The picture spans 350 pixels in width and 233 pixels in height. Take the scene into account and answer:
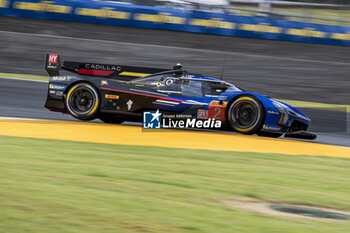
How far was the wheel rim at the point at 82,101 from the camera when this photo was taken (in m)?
9.33

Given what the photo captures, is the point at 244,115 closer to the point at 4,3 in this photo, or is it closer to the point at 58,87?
the point at 58,87

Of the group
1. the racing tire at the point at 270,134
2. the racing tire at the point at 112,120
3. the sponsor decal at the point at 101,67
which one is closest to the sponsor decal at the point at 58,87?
the sponsor decal at the point at 101,67

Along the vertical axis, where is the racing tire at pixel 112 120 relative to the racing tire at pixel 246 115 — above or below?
below

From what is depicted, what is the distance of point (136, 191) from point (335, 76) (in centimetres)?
1265

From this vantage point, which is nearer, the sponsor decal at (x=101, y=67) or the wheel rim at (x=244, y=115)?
the wheel rim at (x=244, y=115)

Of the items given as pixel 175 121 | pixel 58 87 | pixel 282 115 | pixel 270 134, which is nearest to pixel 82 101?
pixel 58 87

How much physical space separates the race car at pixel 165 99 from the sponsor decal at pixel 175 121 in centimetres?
7

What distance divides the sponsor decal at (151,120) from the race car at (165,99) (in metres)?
0.10

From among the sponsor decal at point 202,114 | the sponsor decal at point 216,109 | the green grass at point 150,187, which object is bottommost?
the green grass at point 150,187

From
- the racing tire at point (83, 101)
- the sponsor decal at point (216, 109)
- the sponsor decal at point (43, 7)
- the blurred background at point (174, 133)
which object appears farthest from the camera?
the sponsor decal at point (43, 7)

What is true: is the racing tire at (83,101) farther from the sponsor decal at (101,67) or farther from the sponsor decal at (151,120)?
the sponsor decal at (151,120)

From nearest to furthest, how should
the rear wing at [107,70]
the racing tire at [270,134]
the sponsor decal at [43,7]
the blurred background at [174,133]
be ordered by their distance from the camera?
the blurred background at [174,133]
the racing tire at [270,134]
the rear wing at [107,70]
the sponsor decal at [43,7]

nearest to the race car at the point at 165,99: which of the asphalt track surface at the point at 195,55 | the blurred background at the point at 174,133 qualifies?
the blurred background at the point at 174,133

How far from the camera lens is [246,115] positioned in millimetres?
8930
